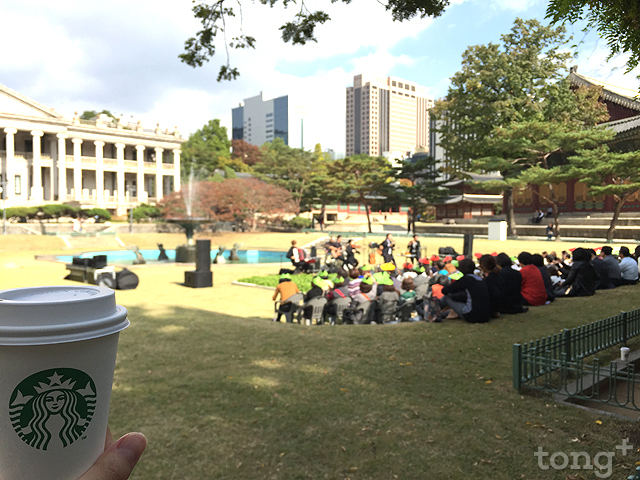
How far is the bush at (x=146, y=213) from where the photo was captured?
52281 millimetres

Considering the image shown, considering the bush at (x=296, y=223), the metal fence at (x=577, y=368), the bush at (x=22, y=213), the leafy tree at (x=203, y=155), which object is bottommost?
the metal fence at (x=577, y=368)

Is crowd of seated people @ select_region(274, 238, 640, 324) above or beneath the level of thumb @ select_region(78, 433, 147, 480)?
beneath

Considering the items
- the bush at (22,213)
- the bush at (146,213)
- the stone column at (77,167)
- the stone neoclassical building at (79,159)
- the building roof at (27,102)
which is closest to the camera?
the bush at (22,213)

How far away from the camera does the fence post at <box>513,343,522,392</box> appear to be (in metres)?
5.57

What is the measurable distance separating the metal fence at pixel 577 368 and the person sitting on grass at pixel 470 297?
190 centimetres

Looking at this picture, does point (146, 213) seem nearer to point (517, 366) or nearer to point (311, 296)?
point (311, 296)

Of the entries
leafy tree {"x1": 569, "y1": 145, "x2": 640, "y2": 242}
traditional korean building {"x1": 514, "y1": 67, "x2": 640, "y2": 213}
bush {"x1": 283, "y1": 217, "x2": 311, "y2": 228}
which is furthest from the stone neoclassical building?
leafy tree {"x1": 569, "y1": 145, "x2": 640, "y2": 242}

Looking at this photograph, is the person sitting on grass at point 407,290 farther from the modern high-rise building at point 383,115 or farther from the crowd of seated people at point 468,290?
the modern high-rise building at point 383,115

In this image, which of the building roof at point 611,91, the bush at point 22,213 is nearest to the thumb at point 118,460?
the building roof at point 611,91

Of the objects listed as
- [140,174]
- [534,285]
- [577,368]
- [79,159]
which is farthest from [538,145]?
[79,159]

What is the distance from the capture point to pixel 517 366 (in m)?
5.62

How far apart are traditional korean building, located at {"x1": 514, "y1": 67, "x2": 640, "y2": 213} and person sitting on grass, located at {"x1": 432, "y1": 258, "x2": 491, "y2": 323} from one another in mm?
25033

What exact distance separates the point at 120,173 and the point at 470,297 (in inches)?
2349

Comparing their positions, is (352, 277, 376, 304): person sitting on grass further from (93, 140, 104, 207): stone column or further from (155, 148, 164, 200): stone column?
(155, 148, 164, 200): stone column
